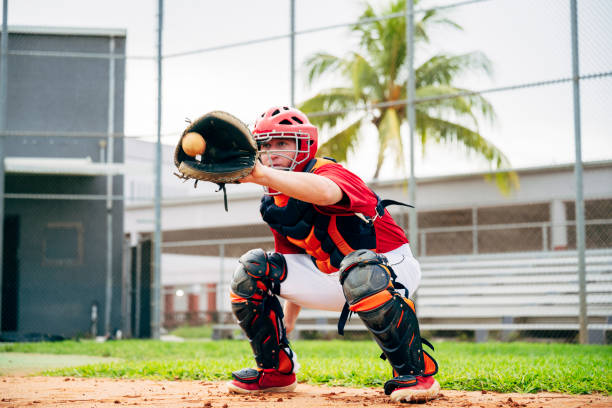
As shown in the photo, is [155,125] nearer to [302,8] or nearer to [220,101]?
[220,101]

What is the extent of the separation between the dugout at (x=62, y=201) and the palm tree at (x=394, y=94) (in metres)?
4.66

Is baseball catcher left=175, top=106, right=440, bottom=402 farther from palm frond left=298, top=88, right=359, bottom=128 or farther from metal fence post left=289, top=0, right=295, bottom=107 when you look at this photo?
palm frond left=298, top=88, right=359, bottom=128

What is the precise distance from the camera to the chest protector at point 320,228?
3359 mm

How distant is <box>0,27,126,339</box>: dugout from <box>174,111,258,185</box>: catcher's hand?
34.0ft

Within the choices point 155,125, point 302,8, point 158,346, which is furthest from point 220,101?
point 158,346

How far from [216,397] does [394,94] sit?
14.1 m

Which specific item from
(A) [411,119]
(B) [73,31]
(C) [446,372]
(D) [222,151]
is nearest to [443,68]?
(A) [411,119]

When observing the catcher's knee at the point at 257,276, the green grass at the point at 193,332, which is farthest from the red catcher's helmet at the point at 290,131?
the green grass at the point at 193,332

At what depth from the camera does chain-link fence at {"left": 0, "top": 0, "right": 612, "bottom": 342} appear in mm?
9391

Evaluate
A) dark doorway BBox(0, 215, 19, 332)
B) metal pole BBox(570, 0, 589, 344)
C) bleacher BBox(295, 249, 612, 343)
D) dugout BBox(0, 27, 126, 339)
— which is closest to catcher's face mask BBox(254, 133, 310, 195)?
metal pole BBox(570, 0, 589, 344)

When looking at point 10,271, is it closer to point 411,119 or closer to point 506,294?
point 411,119

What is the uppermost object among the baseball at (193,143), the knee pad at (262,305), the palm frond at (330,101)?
the palm frond at (330,101)

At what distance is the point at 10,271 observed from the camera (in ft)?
42.0

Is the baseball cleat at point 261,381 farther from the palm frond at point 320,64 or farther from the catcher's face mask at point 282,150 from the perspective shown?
the palm frond at point 320,64
